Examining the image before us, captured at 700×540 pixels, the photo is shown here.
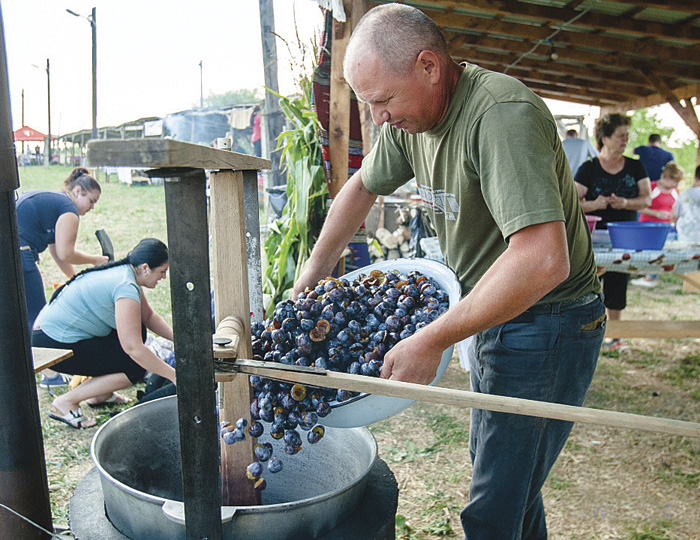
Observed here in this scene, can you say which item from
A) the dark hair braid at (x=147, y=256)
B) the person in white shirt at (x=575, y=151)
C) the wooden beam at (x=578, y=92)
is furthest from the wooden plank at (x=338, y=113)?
the wooden beam at (x=578, y=92)

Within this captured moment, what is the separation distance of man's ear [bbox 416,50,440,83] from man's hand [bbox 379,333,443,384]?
0.64 m

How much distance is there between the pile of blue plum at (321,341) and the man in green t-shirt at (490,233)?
0.11 m

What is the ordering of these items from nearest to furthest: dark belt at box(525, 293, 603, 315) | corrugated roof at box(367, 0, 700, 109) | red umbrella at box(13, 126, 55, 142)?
dark belt at box(525, 293, 603, 315)
corrugated roof at box(367, 0, 700, 109)
red umbrella at box(13, 126, 55, 142)

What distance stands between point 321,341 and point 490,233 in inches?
22.1

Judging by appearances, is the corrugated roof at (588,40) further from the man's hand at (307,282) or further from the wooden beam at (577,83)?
the man's hand at (307,282)

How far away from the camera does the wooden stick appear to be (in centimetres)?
101

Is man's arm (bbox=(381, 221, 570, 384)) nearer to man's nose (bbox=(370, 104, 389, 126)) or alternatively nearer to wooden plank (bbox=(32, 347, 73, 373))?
man's nose (bbox=(370, 104, 389, 126))

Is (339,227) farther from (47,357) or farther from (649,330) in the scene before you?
(649,330)

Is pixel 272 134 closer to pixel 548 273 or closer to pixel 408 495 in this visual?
pixel 408 495

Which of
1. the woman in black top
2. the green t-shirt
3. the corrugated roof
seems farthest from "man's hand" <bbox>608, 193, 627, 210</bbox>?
the green t-shirt

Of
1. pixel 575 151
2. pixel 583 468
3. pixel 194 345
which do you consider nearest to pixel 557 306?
pixel 194 345

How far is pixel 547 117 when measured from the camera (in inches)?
51.6

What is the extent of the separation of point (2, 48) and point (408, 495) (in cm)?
243

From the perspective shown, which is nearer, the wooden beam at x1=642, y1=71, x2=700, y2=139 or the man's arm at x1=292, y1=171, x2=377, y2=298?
the man's arm at x1=292, y1=171, x2=377, y2=298
